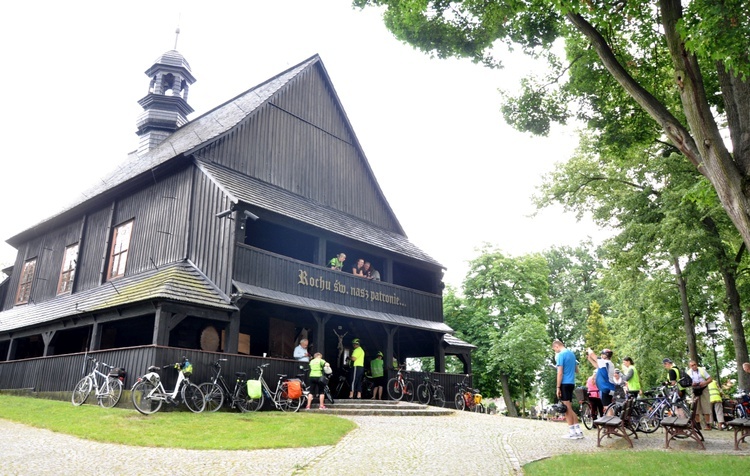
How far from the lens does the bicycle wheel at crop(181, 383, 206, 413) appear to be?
38.9ft

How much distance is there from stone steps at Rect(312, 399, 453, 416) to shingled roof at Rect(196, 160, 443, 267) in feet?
18.2

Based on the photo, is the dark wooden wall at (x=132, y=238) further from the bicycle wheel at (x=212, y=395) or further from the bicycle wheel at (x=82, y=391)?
the bicycle wheel at (x=212, y=395)

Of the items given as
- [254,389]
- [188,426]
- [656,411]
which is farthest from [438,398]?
[188,426]

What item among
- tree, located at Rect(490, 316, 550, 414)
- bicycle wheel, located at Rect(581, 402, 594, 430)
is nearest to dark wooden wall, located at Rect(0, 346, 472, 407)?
bicycle wheel, located at Rect(581, 402, 594, 430)

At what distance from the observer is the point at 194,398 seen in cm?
1196

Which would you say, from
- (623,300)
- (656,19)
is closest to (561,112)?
(656,19)

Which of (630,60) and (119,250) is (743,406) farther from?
(119,250)

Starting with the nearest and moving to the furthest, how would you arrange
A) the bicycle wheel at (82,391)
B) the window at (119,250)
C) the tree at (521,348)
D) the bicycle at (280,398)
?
the bicycle wheel at (82,391)
the bicycle at (280,398)
the window at (119,250)
the tree at (521,348)

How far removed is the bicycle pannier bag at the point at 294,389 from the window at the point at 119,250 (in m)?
8.51

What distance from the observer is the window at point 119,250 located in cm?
1897

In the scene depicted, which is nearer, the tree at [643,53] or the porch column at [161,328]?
the tree at [643,53]

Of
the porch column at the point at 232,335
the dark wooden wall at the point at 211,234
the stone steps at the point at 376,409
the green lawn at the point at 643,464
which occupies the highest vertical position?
the dark wooden wall at the point at 211,234

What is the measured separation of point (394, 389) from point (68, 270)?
1345 centimetres

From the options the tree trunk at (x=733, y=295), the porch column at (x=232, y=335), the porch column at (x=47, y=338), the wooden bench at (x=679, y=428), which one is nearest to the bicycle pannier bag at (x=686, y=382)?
the wooden bench at (x=679, y=428)
